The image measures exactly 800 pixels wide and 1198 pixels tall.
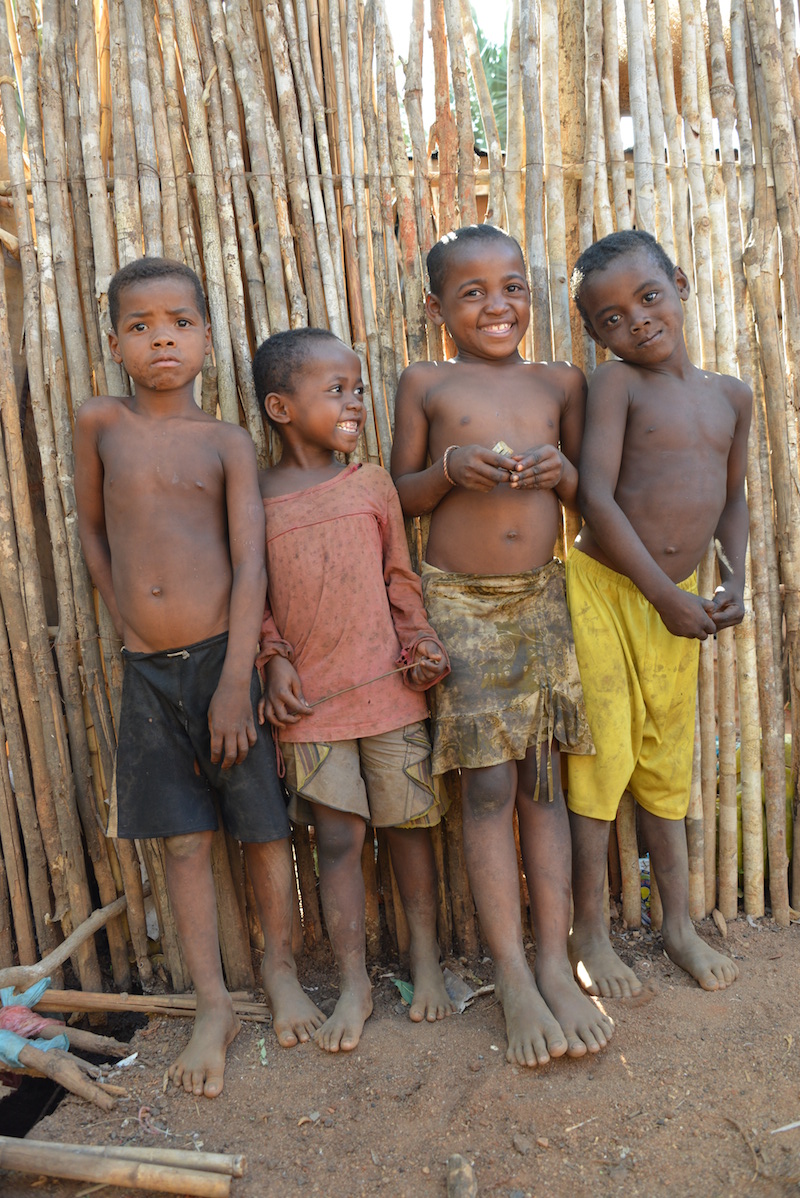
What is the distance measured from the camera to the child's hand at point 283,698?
231cm

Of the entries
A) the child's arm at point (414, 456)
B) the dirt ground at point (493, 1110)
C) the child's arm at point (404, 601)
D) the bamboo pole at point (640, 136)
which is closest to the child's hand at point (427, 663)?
the child's arm at point (404, 601)

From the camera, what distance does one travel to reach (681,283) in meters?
2.58

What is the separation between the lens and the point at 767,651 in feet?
9.26

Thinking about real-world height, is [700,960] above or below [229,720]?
below

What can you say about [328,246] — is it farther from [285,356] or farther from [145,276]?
[145,276]

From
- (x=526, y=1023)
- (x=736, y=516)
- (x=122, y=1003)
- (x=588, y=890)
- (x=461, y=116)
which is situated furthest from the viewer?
(x=461, y=116)

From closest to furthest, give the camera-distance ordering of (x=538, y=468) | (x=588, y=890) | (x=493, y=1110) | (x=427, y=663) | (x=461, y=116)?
(x=493, y=1110)
(x=538, y=468)
(x=427, y=663)
(x=588, y=890)
(x=461, y=116)

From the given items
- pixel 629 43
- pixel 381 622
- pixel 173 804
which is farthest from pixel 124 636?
pixel 629 43

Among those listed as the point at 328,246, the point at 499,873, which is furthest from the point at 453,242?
the point at 499,873

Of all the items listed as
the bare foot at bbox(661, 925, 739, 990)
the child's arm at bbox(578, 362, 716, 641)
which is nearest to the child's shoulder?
the child's arm at bbox(578, 362, 716, 641)

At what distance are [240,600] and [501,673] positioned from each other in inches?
29.2

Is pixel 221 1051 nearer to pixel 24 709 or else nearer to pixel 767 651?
pixel 24 709

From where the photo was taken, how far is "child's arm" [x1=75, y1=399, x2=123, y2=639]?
2324 millimetres

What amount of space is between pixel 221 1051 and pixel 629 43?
3.28m
